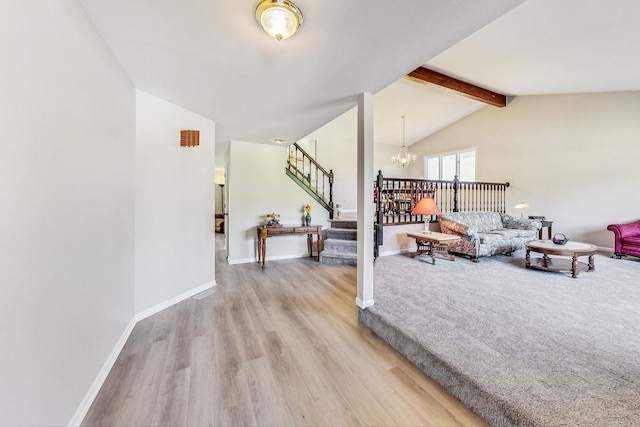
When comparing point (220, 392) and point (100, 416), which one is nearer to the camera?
point (100, 416)

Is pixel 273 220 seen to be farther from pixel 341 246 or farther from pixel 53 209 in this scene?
pixel 53 209

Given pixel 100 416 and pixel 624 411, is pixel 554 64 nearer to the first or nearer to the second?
pixel 624 411

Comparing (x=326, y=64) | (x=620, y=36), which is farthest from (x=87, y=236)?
(x=620, y=36)

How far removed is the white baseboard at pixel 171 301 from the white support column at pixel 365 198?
2207mm

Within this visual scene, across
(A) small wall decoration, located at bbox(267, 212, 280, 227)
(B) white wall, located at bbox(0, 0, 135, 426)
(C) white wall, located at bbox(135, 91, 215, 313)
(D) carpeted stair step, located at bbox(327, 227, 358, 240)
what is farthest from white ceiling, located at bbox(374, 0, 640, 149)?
(B) white wall, located at bbox(0, 0, 135, 426)

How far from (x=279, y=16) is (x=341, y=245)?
3.96 m

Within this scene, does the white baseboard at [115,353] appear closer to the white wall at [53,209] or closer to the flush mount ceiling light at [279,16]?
the white wall at [53,209]

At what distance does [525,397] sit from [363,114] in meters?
2.52

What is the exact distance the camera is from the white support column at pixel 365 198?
2.56m

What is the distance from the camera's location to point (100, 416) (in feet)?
4.65

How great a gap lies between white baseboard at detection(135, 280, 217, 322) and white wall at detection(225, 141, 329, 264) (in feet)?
Result: 4.73

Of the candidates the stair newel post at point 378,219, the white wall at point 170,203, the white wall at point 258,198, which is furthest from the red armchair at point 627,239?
the white wall at point 170,203

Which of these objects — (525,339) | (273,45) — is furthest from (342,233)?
(273,45)

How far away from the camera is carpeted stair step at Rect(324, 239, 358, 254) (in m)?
4.81
